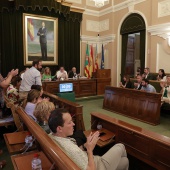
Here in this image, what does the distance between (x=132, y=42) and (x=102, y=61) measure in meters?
2.39

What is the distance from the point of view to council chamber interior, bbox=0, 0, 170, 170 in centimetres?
254

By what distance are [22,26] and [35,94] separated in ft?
20.7

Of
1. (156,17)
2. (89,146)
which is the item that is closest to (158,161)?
(89,146)

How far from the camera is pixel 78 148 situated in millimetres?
1527

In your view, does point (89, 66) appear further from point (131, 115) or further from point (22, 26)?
point (131, 115)

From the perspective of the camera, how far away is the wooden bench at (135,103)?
4.41m

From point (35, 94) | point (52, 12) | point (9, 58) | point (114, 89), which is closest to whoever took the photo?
point (35, 94)

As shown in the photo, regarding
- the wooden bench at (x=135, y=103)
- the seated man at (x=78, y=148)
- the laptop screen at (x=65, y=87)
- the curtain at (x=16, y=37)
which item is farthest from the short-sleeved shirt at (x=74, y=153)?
the curtain at (x=16, y=37)

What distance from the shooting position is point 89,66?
31.9 ft

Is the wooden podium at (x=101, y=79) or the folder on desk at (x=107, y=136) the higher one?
the wooden podium at (x=101, y=79)

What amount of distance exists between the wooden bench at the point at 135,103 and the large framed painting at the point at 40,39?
4.20 metres

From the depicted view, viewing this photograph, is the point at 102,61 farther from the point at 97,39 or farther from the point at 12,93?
the point at 12,93

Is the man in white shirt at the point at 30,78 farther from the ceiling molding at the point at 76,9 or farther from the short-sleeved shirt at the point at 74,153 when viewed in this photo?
the ceiling molding at the point at 76,9

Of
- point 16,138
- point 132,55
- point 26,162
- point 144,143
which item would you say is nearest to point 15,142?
point 16,138
